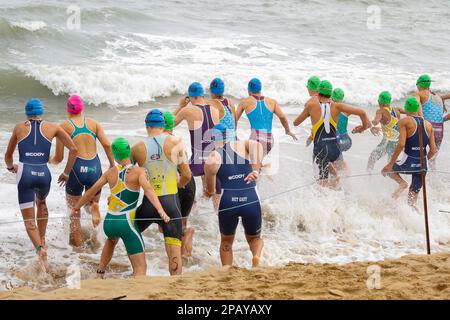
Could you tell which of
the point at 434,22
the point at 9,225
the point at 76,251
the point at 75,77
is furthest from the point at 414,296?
the point at 434,22

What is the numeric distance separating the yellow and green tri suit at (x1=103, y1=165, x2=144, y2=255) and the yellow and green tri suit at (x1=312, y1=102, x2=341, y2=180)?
3.76 m

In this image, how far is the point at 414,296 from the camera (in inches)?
208

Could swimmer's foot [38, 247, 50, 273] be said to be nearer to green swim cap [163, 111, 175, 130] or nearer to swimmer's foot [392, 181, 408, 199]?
green swim cap [163, 111, 175, 130]

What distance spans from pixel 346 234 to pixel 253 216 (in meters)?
2.48

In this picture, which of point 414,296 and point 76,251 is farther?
point 76,251

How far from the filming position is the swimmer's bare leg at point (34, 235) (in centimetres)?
731

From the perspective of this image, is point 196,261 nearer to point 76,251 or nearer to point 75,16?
point 76,251

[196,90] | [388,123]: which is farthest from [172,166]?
[388,123]

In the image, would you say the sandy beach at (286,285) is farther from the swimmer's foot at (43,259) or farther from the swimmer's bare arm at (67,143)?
the swimmer's bare arm at (67,143)

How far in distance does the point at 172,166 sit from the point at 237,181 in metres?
0.69

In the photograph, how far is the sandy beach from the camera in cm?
539

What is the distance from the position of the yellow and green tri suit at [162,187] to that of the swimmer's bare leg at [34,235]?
147cm

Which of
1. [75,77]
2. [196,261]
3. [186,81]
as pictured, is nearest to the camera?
[196,261]

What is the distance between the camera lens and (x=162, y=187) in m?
6.57
